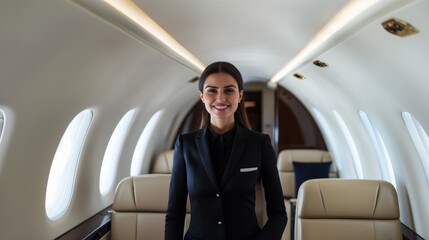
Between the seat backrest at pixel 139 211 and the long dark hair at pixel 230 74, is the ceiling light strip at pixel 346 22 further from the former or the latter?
the seat backrest at pixel 139 211

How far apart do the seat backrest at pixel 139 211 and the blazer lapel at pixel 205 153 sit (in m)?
1.81

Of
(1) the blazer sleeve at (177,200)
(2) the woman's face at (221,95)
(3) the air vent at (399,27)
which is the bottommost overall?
(1) the blazer sleeve at (177,200)

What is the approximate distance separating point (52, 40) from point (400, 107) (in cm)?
268

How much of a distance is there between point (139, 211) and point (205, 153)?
6.44ft

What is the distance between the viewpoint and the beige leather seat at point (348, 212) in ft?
11.1

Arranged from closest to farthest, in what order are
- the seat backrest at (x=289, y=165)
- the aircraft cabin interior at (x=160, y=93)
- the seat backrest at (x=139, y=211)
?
1. the aircraft cabin interior at (x=160, y=93)
2. the seat backrest at (x=139, y=211)
3. the seat backrest at (x=289, y=165)

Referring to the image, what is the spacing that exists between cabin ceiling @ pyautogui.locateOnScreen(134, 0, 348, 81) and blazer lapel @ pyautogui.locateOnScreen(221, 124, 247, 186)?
1.39 m

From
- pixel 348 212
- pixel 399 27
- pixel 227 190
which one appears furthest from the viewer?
pixel 348 212

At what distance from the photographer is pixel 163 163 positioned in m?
7.35

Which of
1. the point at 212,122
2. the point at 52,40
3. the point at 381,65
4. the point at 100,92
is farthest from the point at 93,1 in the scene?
the point at 381,65

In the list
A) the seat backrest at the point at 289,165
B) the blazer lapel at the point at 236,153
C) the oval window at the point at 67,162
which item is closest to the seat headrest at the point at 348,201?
the blazer lapel at the point at 236,153

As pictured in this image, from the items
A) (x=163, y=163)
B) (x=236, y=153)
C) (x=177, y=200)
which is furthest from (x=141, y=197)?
(x=163, y=163)

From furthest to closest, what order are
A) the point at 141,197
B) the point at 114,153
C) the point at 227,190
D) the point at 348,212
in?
the point at 114,153, the point at 141,197, the point at 348,212, the point at 227,190

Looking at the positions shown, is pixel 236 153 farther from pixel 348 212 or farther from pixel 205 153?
pixel 348 212
